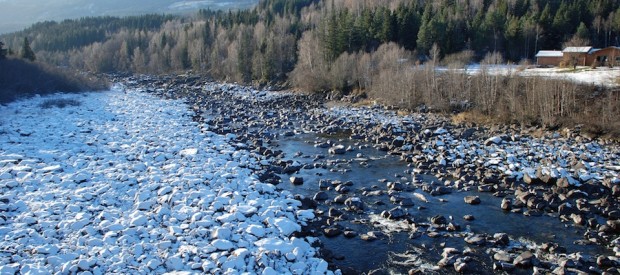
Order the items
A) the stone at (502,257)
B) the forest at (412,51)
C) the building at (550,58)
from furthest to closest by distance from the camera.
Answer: the building at (550,58)
the forest at (412,51)
the stone at (502,257)

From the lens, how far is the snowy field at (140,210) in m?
13.1

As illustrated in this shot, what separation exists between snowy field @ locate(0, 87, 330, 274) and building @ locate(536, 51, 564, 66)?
4217cm

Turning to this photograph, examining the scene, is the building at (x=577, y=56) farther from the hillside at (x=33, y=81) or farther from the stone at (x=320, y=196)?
the hillside at (x=33, y=81)

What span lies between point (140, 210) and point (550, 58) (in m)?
Answer: 51.4

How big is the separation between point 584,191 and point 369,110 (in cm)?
2559

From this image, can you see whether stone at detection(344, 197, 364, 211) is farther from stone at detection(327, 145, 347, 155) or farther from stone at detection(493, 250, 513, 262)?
stone at detection(327, 145, 347, 155)

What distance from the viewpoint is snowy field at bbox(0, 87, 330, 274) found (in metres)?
13.1

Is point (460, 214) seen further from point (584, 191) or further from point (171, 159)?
point (171, 159)

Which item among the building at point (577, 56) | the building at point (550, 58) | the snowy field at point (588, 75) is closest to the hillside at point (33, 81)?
the snowy field at point (588, 75)

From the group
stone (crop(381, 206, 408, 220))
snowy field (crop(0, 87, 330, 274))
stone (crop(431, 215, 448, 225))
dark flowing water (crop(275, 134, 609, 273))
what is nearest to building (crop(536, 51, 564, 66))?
dark flowing water (crop(275, 134, 609, 273))

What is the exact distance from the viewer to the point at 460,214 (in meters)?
18.3

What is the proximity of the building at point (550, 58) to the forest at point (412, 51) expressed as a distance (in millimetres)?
2414

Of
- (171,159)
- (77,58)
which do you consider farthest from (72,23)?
(171,159)

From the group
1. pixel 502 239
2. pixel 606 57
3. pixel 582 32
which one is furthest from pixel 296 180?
pixel 582 32
